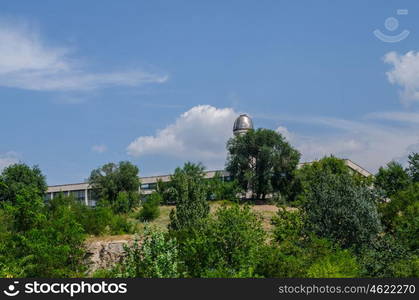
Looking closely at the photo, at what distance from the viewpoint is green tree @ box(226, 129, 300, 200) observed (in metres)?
76.1

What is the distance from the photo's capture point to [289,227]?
1214 inches

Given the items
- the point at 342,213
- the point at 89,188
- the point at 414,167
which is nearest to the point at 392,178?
Answer: the point at 414,167

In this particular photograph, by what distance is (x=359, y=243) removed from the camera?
29922 millimetres

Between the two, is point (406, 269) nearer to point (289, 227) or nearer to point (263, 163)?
point (289, 227)

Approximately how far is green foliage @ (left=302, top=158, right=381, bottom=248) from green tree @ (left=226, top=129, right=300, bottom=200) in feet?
144

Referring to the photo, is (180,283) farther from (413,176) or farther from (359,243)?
(413,176)

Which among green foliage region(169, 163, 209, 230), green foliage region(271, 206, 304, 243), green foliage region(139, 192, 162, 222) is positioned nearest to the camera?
green foliage region(271, 206, 304, 243)

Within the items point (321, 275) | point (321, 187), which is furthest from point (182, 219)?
point (321, 275)

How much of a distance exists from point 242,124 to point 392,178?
3372cm

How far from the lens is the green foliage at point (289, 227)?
29.7 m

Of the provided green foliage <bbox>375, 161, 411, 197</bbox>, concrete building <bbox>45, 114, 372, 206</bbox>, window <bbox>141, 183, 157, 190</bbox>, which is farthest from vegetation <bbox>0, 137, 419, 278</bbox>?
window <bbox>141, 183, 157, 190</bbox>

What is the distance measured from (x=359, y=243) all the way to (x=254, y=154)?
48211 millimetres

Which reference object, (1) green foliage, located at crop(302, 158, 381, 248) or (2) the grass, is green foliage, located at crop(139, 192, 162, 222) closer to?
(2) the grass

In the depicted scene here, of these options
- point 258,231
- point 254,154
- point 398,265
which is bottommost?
point 398,265
